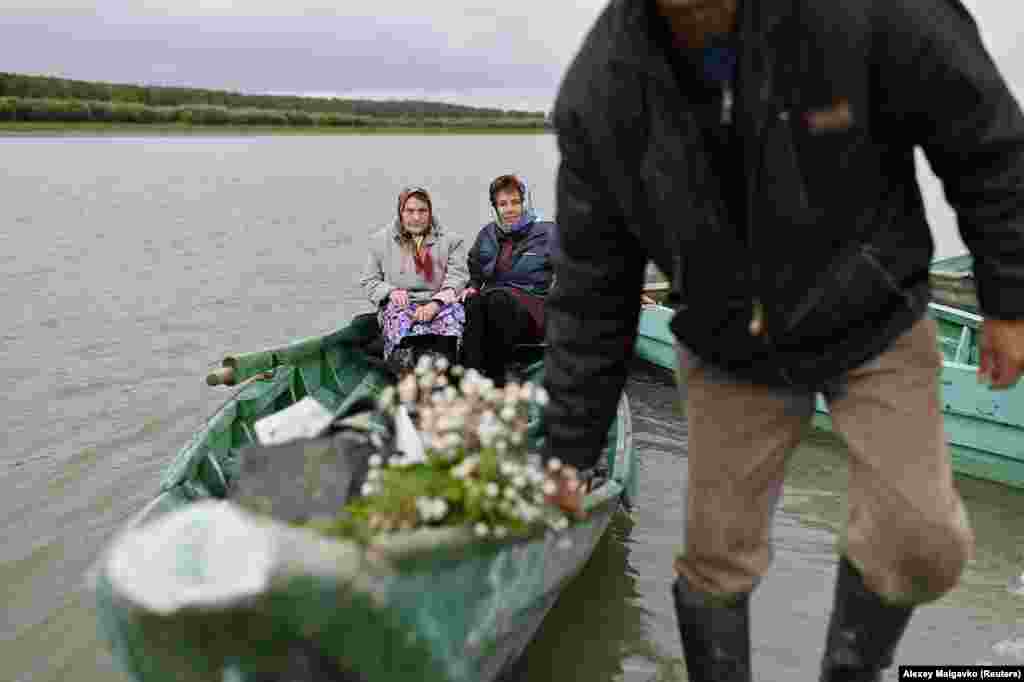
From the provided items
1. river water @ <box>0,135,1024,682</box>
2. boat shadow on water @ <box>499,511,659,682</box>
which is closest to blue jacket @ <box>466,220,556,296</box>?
river water @ <box>0,135,1024,682</box>

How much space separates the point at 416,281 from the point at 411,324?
38 centimetres

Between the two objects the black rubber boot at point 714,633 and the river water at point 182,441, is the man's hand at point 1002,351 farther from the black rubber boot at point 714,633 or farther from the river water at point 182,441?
the river water at point 182,441

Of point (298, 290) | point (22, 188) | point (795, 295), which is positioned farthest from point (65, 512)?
point (22, 188)

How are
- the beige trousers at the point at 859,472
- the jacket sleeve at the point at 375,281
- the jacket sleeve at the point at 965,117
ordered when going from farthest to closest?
1. the jacket sleeve at the point at 375,281
2. the beige trousers at the point at 859,472
3. the jacket sleeve at the point at 965,117

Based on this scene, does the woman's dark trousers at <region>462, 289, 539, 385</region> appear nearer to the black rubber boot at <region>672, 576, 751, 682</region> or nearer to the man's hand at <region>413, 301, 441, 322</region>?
the man's hand at <region>413, 301, 441, 322</region>

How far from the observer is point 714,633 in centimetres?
297

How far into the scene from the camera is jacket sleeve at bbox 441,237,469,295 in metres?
6.74

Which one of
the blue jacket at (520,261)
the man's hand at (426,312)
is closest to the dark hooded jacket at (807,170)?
the man's hand at (426,312)

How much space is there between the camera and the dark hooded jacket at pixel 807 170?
2.34 meters

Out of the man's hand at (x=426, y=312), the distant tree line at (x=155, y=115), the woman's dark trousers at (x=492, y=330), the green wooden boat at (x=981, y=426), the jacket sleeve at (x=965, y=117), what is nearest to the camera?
the jacket sleeve at (x=965, y=117)

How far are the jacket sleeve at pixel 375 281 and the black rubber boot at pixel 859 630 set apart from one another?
13.8 feet

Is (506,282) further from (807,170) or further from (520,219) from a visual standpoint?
(807,170)

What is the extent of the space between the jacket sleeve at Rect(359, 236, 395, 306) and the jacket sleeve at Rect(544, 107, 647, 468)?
3.81 m

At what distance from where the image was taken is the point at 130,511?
247 inches
